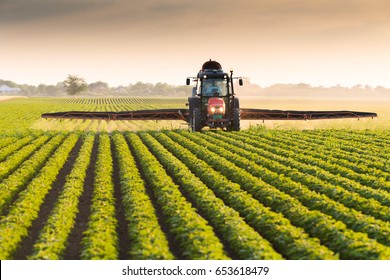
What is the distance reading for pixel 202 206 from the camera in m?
10.9

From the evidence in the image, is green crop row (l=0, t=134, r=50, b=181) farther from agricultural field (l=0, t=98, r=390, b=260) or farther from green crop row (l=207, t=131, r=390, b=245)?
green crop row (l=207, t=131, r=390, b=245)

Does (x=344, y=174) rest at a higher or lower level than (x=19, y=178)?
lower

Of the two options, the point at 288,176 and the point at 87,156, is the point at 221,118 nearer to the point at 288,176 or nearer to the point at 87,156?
the point at 87,156

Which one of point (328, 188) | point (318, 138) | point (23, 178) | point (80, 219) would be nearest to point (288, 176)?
point (328, 188)

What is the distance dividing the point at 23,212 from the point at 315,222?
601 cm

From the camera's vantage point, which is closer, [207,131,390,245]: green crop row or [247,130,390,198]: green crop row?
[207,131,390,245]: green crop row

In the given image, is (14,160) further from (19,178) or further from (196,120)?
(196,120)

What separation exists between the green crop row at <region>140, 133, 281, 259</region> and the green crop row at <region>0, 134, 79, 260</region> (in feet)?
11.8

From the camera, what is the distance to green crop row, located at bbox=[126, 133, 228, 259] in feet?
25.8

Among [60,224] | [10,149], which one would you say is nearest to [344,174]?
[60,224]

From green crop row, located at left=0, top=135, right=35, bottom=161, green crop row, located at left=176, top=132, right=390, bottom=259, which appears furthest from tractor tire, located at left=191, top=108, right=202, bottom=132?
green crop row, located at left=176, top=132, right=390, bottom=259

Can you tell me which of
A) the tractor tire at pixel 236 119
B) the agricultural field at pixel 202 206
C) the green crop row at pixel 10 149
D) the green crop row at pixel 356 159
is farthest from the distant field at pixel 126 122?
the agricultural field at pixel 202 206

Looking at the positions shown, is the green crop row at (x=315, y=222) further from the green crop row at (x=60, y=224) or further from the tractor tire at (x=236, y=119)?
the tractor tire at (x=236, y=119)
